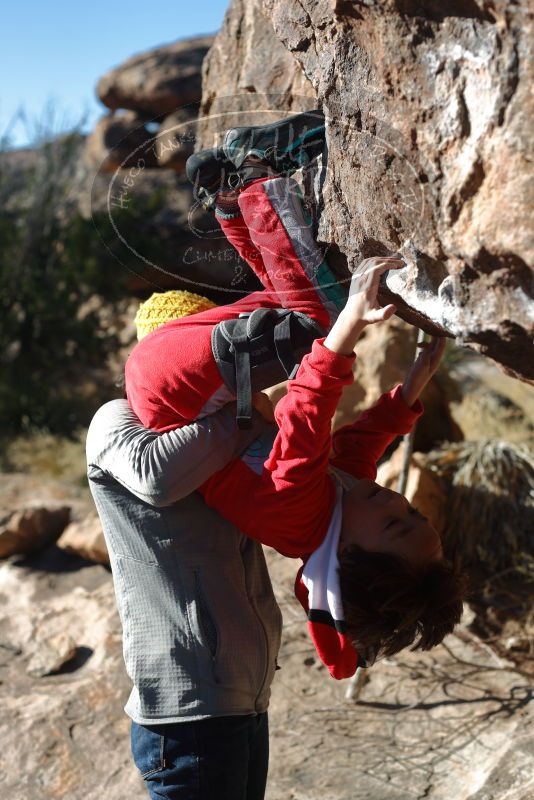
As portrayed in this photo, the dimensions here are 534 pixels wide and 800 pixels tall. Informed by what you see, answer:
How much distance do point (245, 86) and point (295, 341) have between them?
953mm

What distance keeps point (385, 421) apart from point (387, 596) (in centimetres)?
39

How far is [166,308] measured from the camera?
1762mm

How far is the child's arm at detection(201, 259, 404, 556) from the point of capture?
1409mm

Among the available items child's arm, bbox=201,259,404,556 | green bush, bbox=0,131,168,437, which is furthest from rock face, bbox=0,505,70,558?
green bush, bbox=0,131,168,437

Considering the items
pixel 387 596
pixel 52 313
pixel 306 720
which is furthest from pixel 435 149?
pixel 52 313

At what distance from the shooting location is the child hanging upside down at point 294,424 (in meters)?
1.53

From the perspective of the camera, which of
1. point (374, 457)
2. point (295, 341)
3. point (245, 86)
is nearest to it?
point (295, 341)

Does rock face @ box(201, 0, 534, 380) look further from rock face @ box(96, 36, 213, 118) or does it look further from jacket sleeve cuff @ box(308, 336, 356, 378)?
rock face @ box(96, 36, 213, 118)

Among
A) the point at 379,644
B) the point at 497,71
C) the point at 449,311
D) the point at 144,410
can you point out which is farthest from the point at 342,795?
the point at 497,71

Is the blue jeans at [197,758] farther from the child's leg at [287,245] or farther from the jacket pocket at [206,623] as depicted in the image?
the child's leg at [287,245]

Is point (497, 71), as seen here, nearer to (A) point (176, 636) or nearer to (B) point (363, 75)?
(B) point (363, 75)

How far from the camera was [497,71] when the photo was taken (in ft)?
3.76

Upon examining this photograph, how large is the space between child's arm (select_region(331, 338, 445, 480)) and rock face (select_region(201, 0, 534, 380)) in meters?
0.32

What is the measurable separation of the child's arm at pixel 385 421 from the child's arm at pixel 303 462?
7.5 inches
